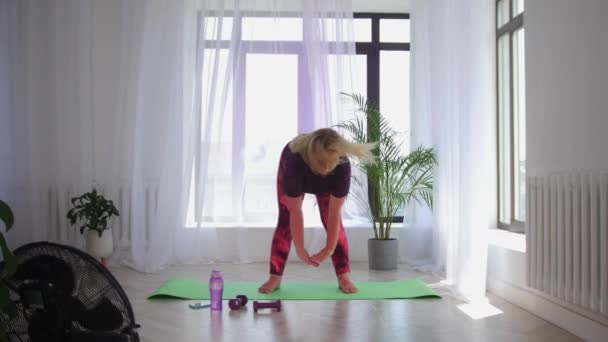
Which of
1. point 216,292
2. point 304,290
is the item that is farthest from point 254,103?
point 216,292

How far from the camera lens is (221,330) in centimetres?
292

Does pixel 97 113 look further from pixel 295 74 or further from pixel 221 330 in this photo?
pixel 221 330

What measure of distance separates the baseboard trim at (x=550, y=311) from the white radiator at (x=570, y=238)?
62mm

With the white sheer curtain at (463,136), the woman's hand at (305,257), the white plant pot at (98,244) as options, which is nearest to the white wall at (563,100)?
the white sheer curtain at (463,136)

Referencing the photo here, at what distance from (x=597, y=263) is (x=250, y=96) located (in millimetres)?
3662

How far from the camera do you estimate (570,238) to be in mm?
2756

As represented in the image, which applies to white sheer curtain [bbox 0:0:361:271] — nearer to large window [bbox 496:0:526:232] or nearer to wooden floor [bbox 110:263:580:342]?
large window [bbox 496:0:526:232]

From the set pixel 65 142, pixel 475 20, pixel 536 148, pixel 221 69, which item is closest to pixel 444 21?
pixel 475 20

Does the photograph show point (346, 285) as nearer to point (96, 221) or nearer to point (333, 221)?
point (333, 221)

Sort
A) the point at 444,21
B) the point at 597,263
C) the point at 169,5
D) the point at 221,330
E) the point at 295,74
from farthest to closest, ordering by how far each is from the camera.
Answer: the point at 295,74
the point at 169,5
the point at 444,21
the point at 221,330
the point at 597,263

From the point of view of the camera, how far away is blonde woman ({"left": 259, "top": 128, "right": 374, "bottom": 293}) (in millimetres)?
3396

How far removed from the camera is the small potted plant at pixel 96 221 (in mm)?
4938

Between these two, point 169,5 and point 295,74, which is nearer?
point 169,5

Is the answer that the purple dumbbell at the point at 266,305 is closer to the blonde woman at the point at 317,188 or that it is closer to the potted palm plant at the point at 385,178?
the blonde woman at the point at 317,188
